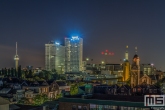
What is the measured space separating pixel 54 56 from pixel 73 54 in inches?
387

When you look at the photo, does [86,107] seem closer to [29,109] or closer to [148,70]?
[29,109]

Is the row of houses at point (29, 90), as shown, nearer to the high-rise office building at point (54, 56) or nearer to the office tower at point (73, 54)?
the office tower at point (73, 54)

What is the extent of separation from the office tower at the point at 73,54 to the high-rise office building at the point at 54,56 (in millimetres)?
3214

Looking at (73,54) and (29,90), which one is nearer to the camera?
(29,90)

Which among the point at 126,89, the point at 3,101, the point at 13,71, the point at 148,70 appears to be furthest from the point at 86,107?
the point at 148,70

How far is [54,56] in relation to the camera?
135375mm

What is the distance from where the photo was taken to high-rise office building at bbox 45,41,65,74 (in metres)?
134

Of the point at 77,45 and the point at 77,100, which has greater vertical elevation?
the point at 77,45

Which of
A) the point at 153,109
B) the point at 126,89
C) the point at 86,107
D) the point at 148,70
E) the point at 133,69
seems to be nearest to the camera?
the point at 153,109

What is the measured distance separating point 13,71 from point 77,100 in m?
62.7

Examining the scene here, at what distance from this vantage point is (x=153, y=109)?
69.9 feet

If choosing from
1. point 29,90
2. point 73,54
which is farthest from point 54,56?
point 29,90

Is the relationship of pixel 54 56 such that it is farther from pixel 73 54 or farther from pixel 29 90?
pixel 29 90

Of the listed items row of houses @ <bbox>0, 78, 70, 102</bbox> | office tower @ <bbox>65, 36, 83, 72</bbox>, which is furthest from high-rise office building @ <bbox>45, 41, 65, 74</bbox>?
row of houses @ <bbox>0, 78, 70, 102</bbox>
